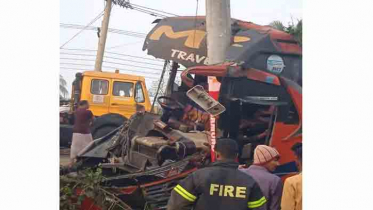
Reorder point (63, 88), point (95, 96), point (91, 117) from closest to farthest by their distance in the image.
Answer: point (63, 88)
point (91, 117)
point (95, 96)

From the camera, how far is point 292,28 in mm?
3820

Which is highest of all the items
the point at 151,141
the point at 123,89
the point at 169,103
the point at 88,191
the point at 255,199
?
the point at 123,89

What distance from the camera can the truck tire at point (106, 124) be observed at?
379 centimetres

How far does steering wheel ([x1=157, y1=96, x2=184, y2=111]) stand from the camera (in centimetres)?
386

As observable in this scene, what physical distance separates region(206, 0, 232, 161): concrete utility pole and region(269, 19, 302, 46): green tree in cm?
35

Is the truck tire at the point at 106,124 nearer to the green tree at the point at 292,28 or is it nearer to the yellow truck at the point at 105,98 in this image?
the yellow truck at the point at 105,98

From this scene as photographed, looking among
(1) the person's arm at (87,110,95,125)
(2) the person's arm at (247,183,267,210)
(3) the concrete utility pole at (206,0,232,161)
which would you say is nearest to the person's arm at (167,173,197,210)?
(2) the person's arm at (247,183,267,210)

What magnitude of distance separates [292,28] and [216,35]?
532 millimetres

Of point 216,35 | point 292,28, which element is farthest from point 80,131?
point 292,28

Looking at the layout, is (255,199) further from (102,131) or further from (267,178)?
(102,131)

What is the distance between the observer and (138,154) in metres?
3.91

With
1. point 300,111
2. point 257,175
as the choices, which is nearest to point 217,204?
point 257,175

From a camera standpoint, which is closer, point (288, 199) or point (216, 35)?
point (288, 199)
